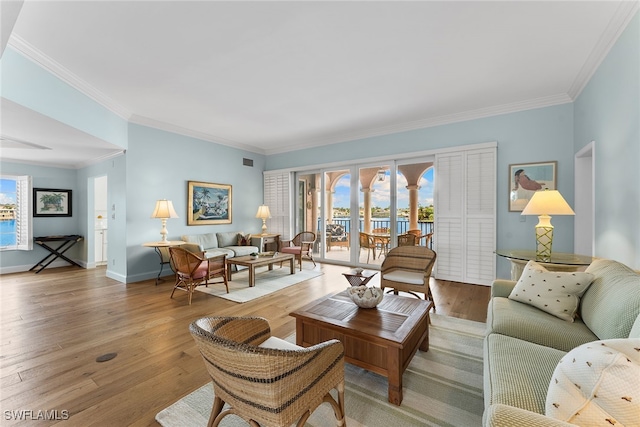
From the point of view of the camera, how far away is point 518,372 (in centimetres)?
134

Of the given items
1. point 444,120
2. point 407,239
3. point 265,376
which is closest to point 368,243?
point 407,239

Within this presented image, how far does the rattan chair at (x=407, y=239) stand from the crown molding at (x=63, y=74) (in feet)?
17.6

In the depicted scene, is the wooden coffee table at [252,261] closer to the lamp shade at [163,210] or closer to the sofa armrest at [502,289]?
the lamp shade at [163,210]

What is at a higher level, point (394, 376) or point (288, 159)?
point (288, 159)

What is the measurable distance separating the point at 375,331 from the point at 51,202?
816 centimetres

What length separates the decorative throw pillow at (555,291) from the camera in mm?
1946

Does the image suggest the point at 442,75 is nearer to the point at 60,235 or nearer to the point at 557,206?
the point at 557,206

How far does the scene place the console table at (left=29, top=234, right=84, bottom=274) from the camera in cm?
594

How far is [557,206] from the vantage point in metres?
2.87

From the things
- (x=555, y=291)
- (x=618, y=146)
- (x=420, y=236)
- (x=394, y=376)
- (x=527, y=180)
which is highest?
(x=618, y=146)

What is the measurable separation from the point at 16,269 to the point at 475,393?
8.54 metres

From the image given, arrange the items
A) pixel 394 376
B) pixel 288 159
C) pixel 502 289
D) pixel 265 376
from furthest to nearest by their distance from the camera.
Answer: pixel 288 159 < pixel 502 289 < pixel 394 376 < pixel 265 376

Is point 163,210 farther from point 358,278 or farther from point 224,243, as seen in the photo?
point 358,278

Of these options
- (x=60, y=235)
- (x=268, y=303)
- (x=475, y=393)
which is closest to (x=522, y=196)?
(x=475, y=393)
